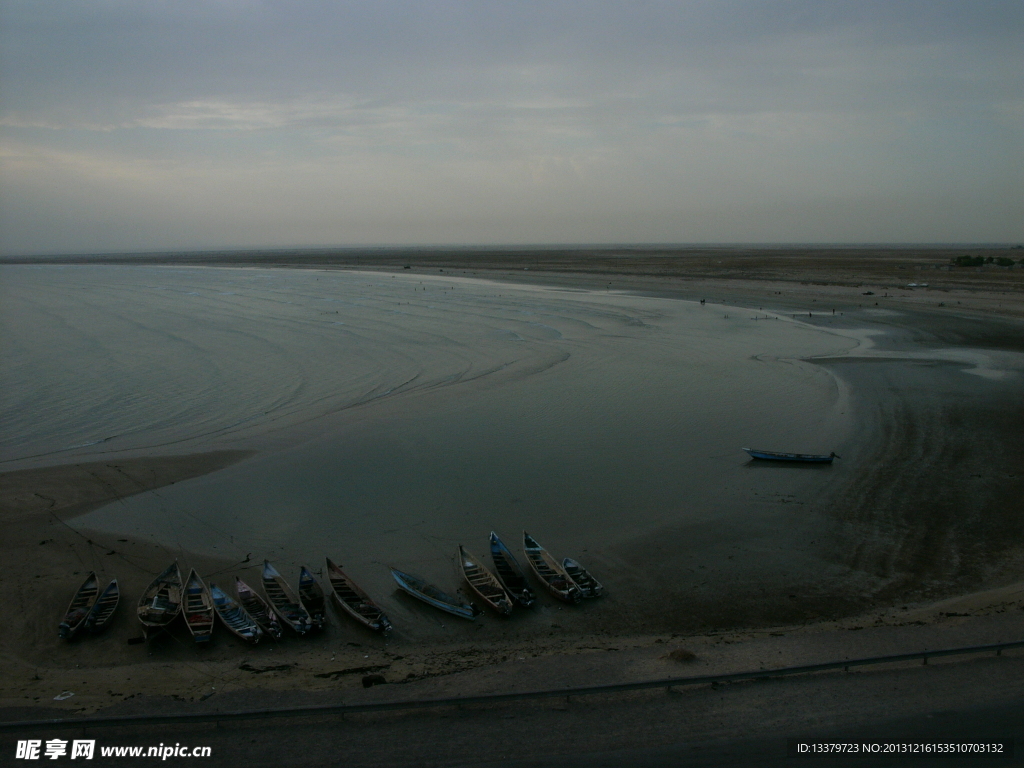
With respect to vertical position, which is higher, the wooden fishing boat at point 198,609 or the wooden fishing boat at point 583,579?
the wooden fishing boat at point 583,579

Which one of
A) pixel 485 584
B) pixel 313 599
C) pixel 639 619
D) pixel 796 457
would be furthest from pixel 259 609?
pixel 796 457

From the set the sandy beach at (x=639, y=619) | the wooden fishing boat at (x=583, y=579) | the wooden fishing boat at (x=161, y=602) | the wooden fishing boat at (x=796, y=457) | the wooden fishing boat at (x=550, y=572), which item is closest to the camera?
the sandy beach at (x=639, y=619)

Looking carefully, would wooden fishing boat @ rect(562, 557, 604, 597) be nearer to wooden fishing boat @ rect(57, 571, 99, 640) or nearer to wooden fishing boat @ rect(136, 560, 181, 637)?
wooden fishing boat @ rect(136, 560, 181, 637)

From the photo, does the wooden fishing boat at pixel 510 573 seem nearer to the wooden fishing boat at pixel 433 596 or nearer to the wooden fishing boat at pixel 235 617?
the wooden fishing boat at pixel 433 596

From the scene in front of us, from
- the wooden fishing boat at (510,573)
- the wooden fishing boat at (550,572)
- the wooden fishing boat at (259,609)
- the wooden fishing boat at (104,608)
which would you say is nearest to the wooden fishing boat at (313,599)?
the wooden fishing boat at (259,609)

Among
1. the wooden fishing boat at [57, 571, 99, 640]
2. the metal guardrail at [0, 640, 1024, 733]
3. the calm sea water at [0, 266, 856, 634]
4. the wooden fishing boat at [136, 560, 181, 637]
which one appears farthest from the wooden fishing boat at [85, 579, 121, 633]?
the metal guardrail at [0, 640, 1024, 733]

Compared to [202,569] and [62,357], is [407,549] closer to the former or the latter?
[202,569]

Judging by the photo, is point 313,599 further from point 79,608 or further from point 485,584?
point 79,608
